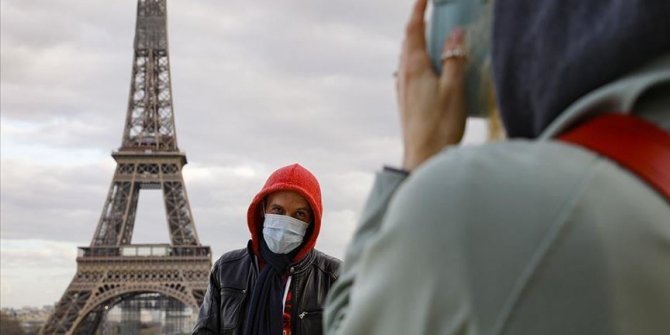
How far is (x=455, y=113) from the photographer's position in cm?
97

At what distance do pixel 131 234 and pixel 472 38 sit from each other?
39224 millimetres

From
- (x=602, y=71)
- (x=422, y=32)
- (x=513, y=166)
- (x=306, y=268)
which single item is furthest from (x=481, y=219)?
(x=306, y=268)

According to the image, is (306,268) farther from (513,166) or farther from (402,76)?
(513,166)

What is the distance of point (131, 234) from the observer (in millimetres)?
38906

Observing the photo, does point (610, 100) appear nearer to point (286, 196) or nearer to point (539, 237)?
point (539, 237)

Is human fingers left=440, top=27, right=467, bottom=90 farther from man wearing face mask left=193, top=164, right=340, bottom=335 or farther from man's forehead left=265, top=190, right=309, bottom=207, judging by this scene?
man's forehead left=265, top=190, right=309, bottom=207

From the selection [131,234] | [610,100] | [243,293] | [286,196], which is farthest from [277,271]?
[131,234]

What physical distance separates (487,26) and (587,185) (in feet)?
0.99

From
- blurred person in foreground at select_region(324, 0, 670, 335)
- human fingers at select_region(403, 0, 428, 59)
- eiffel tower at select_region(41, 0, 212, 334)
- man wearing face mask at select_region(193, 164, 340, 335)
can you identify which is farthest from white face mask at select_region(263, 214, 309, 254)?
eiffel tower at select_region(41, 0, 212, 334)

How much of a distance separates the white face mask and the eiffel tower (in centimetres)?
3278

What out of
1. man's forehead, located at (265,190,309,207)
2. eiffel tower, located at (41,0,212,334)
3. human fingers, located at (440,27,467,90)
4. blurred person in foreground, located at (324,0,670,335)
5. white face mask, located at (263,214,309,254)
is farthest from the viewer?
eiffel tower, located at (41,0,212,334)

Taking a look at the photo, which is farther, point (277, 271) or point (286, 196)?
point (286, 196)

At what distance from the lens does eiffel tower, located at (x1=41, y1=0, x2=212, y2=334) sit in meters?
36.8

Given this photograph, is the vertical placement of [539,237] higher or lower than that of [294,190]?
lower
